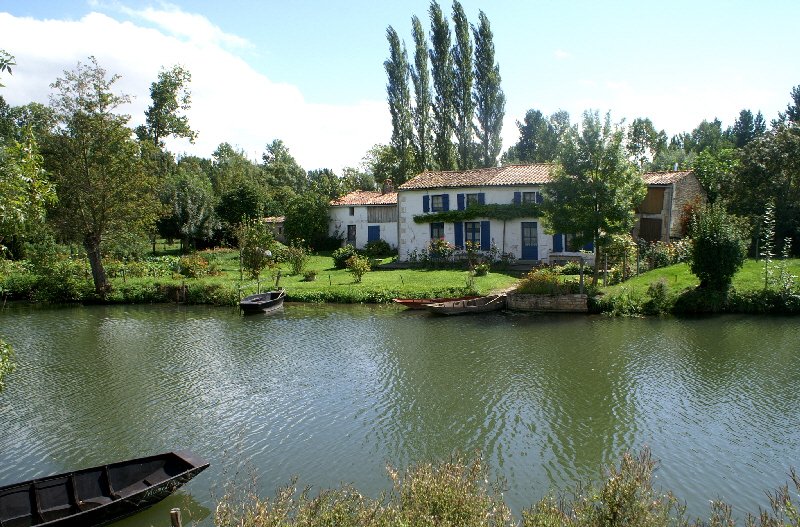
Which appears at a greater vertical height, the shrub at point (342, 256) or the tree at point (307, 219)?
the tree at point (307, 219)

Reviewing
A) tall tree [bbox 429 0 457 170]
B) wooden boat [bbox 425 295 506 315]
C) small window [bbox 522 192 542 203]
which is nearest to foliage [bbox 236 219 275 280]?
wooden boat [bbox 425 295 506 315]

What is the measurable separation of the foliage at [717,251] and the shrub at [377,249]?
23968 millimetres

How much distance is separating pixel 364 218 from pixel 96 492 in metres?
38.9

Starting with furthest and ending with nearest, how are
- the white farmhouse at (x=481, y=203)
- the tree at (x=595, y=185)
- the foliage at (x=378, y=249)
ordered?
the foliage at (x=378, y=249)
the white farmhouse at (x=481, y=203)
the tree at (x=595, y=185)

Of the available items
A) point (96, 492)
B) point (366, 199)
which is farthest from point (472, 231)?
point (96, 492)

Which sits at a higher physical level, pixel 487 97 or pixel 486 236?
pixel 487 97

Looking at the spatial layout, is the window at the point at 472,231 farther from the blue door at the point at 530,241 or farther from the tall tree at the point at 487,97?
the tall tree at the point at 487,97

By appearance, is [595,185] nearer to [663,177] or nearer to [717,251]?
[717,251]

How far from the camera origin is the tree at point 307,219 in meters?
49.5

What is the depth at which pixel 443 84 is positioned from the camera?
51.7 metres

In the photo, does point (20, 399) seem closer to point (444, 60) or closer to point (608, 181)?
point (608, 181)

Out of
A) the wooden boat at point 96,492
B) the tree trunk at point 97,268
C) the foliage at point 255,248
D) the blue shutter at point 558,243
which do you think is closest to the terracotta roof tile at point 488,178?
the blue shutter at point 558,243

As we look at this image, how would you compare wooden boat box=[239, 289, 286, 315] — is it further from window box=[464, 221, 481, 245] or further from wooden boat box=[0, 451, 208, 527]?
wooden boat box=[0, 451, 208, 527]

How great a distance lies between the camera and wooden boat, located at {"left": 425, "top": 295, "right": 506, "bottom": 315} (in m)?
29.0
